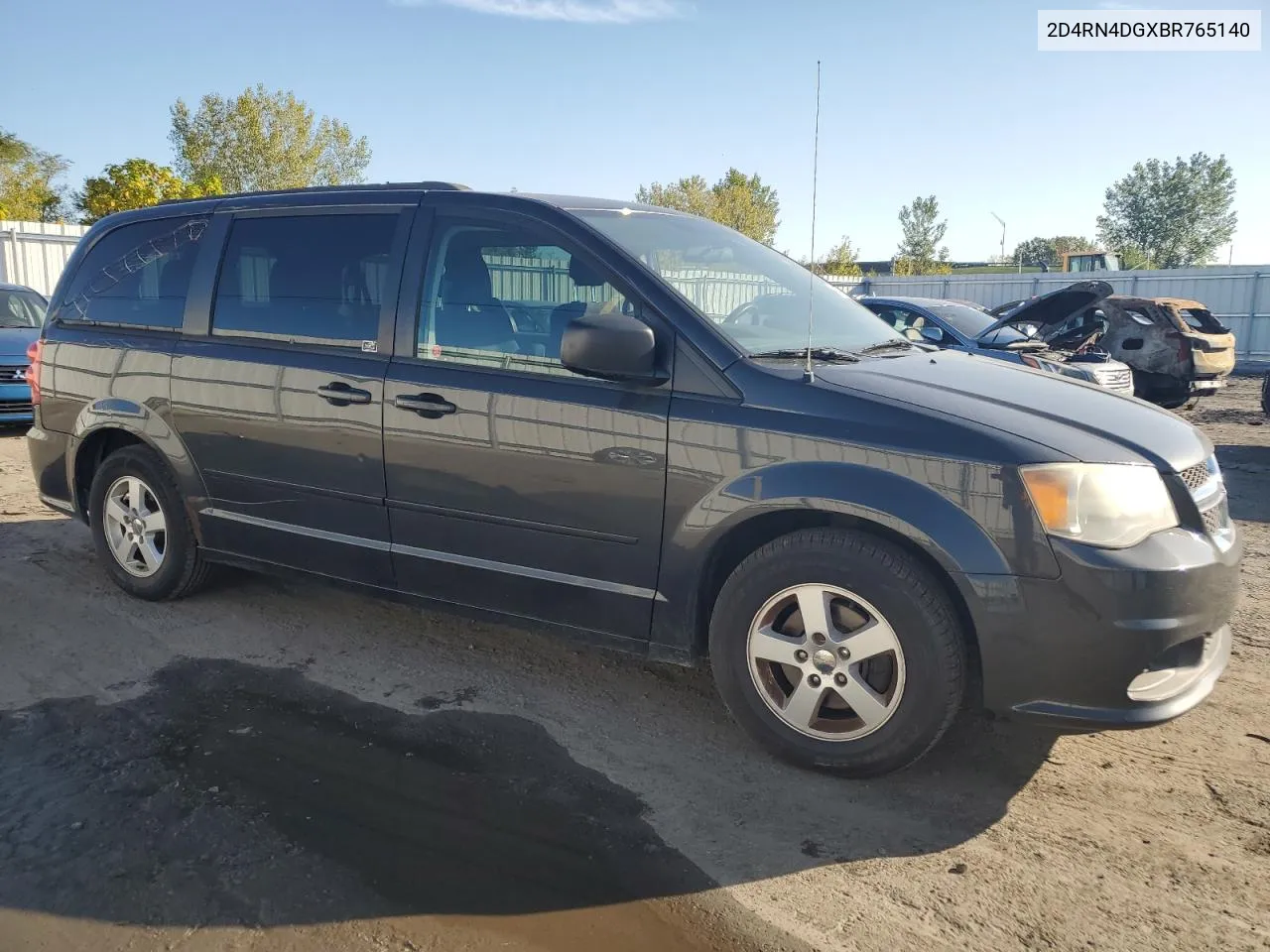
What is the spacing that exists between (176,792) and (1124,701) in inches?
115

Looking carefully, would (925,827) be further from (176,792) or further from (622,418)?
(176,792)

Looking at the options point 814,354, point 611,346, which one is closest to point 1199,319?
point 814,354

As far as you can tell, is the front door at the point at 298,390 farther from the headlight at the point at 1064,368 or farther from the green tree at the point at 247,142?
the green tree at the point at 247,142

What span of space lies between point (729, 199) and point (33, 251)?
3308 centimetres

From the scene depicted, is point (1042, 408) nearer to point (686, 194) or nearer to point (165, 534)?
point (165, 534)

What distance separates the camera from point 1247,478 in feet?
29.5

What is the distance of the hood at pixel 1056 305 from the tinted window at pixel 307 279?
309 inches

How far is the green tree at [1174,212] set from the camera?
54562 mm

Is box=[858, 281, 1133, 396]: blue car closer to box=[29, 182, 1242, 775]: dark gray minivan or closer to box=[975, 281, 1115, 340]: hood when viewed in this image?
box=[975, 281, 1115, 340]: hood

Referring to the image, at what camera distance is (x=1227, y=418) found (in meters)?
13.5

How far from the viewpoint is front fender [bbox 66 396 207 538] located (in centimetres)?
461

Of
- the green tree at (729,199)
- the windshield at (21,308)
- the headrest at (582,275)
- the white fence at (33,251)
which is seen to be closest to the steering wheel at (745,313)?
the headrest at (582,275)

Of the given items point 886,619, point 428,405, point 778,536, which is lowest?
point 886,619

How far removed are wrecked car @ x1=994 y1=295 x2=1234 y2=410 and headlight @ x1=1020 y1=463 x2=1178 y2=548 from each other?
10.5 metres
